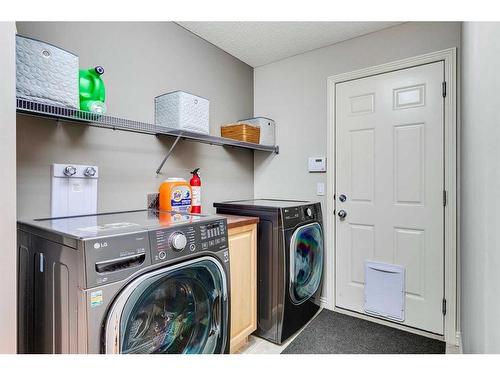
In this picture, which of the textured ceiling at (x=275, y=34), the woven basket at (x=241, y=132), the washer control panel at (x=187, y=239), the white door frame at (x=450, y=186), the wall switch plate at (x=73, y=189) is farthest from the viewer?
the woven basket at (x=241, y=132)

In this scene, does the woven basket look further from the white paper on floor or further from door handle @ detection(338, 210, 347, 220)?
the white paper on floor

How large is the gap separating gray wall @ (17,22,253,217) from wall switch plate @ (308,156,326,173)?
2.45 ft

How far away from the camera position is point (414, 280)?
2219 mm

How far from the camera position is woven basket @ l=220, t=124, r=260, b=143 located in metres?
2.52

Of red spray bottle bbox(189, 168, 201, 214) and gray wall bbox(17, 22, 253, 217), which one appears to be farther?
red spray bottle bbox(189, 168, 201, 214)

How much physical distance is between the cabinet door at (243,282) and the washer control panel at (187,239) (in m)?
0.32

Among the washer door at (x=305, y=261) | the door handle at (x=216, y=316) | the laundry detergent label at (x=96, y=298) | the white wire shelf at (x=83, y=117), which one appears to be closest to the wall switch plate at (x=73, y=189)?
the white wire shelf at (x=83, y=117)

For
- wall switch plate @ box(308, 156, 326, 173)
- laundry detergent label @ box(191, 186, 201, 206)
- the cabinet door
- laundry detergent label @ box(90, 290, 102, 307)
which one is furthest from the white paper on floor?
laundry detergent label @ box(90, 290, 102, 307)

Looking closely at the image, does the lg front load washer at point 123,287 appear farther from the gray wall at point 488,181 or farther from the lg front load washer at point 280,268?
the gray wall at point 488,181

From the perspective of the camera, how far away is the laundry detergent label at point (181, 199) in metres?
1.91
